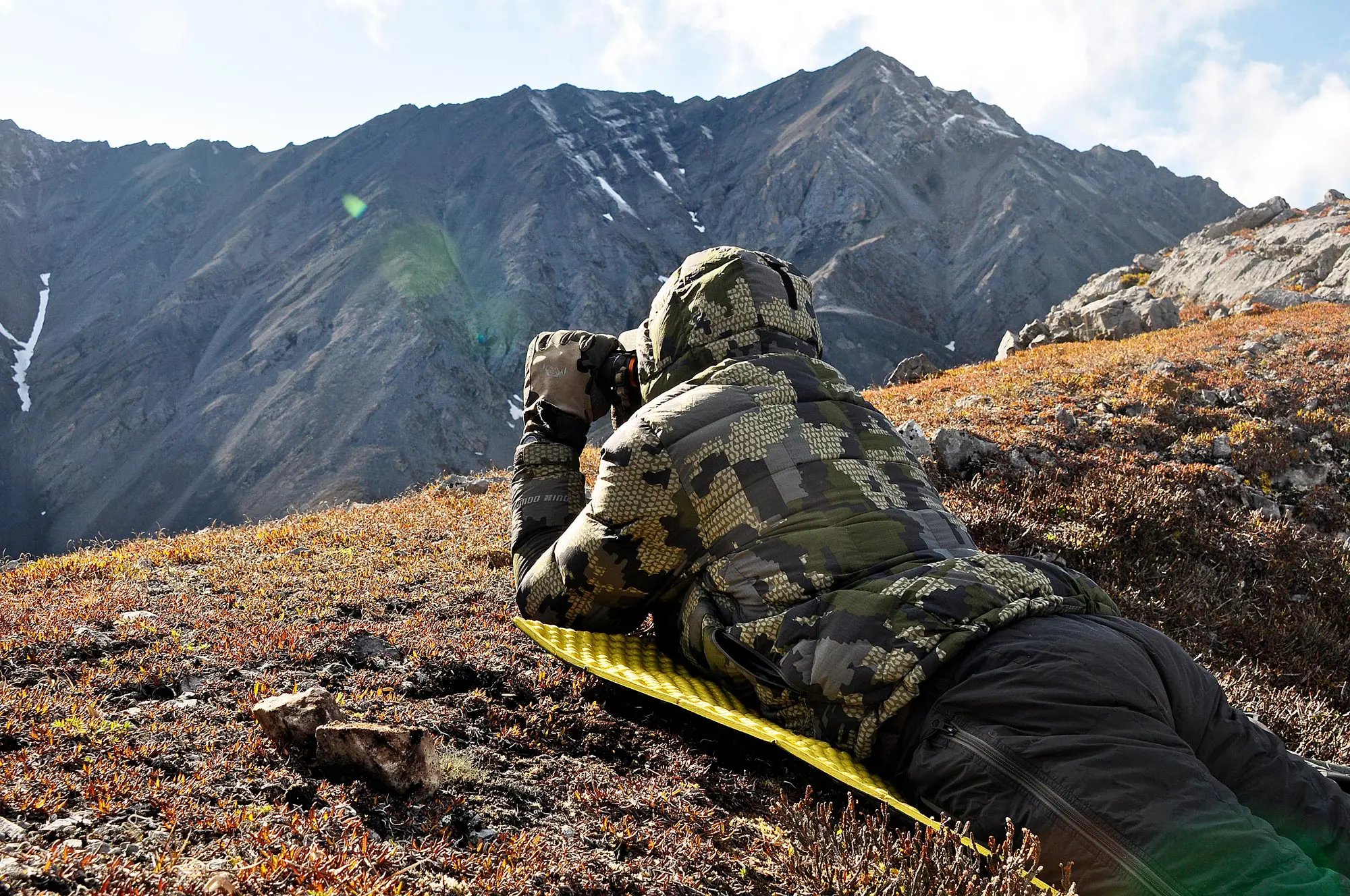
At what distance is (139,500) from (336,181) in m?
54.6

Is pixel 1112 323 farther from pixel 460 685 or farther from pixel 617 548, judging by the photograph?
pixel 460 685

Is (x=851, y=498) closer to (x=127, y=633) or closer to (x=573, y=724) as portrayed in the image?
(x=573, y=724)

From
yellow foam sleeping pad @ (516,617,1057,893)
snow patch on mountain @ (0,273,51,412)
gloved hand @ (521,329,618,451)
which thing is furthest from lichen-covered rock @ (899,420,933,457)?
snow patch on mountain @ (0,273,51,412)

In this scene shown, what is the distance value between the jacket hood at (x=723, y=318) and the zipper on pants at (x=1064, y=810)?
1.88 metres

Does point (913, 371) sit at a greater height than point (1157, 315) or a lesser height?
lesser

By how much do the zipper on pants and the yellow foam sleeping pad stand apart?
8.3 inches

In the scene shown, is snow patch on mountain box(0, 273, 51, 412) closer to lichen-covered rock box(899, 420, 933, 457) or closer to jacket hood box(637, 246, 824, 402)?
lichen-covered rock box(899, 420, 933, 457)

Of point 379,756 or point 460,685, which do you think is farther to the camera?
point 460,685

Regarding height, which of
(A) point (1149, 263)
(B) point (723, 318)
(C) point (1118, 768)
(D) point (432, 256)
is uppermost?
(D) point (432, 256)

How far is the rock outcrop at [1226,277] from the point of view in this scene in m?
21.3

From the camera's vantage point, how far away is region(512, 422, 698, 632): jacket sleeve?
10.7ft

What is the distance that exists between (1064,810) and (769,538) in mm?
1305

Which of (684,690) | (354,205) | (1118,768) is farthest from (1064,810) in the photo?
(354,205)

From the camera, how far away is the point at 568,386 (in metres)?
4.18
